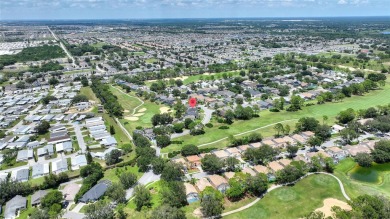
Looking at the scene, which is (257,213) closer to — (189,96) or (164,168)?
(164,168)


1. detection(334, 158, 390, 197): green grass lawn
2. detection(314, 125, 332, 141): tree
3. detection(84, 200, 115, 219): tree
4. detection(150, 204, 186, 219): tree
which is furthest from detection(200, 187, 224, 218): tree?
detection(314, 125, 332, 141): tree

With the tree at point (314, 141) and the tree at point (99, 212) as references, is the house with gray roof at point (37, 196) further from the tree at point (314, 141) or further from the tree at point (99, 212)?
the tree at point (314, 141)

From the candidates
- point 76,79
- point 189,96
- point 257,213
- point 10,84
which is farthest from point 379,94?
point 10,84

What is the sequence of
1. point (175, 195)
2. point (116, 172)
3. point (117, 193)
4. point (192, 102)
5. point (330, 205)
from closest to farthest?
point (175, 195), point (330, 205), point (117, 193), point (116, 172), point (192, 102)

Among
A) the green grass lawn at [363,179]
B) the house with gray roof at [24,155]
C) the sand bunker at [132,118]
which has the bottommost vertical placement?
the green grass lawn at [363,179]

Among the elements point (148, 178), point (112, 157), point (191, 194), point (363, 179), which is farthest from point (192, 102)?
point (363, 179)

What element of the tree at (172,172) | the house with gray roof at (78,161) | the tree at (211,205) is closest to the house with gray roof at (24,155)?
the house with gray roof at (78,161)

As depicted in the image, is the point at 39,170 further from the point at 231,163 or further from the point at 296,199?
the point at 296,199
